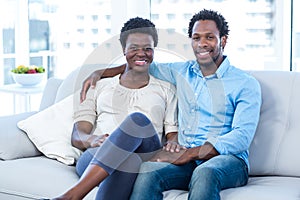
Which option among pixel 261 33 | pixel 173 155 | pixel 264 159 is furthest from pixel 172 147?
pixel 261 33

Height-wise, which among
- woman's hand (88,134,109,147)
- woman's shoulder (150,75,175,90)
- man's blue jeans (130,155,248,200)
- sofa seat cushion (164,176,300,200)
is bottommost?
sofa seat cushion (164,176,300,200)

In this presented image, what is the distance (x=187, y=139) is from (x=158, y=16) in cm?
194

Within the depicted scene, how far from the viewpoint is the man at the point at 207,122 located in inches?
80.2

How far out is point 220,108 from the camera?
228 cm

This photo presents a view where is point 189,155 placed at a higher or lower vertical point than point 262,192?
higher

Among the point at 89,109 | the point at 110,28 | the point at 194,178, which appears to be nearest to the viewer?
the point at 194,178

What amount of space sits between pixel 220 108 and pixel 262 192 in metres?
0.43

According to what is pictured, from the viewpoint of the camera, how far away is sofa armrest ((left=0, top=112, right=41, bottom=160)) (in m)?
2.55

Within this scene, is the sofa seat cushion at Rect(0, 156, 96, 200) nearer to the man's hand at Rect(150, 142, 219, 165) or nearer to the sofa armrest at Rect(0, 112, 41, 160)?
the sofa armrest at Rect(0, 112, 41, 160)

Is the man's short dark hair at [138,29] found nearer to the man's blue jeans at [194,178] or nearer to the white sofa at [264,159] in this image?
the white sofa at [264,159]

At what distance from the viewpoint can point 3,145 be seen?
8.38 ft

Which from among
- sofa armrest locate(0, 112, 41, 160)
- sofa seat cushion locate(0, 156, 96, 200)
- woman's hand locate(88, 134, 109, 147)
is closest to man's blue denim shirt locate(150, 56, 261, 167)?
woman's hand locate(88, 134, 109, 147)

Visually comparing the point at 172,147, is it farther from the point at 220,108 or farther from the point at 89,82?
the point at 89,82

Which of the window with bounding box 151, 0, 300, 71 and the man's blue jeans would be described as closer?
the man's blue jeans
